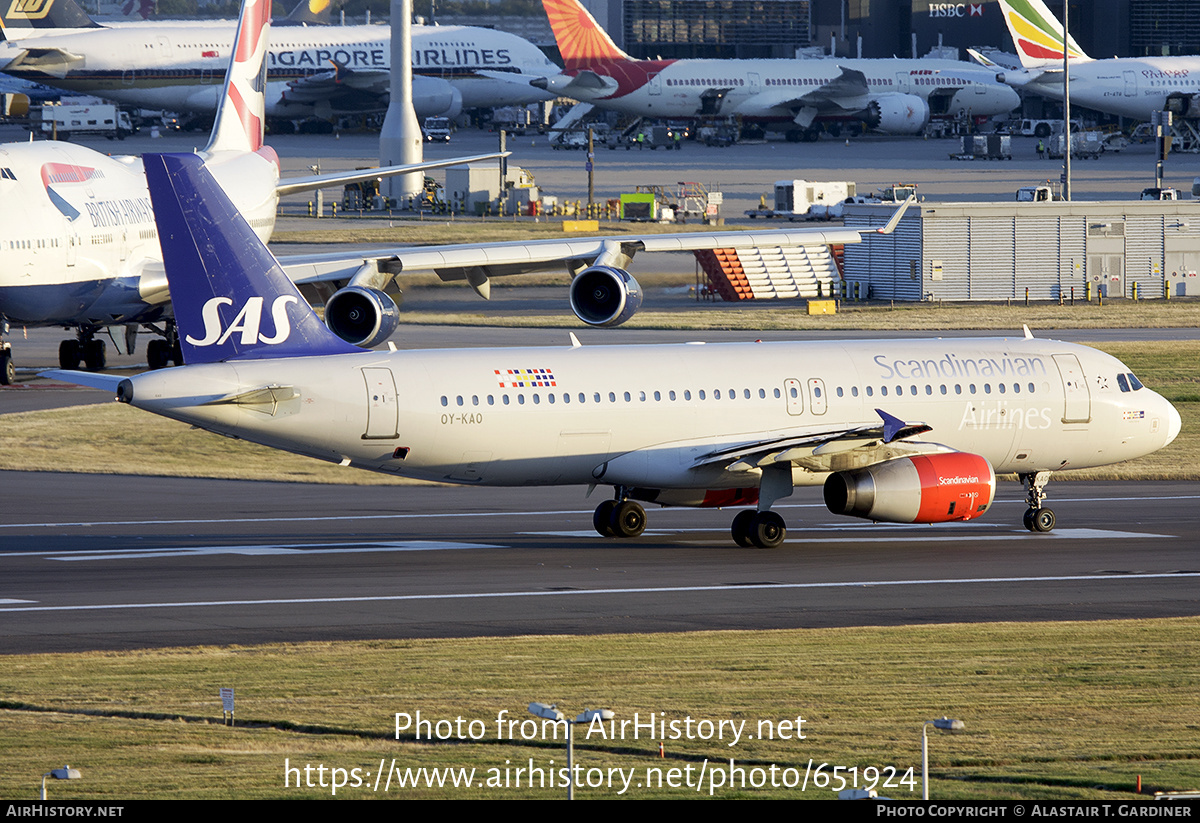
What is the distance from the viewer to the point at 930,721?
17.2 meters

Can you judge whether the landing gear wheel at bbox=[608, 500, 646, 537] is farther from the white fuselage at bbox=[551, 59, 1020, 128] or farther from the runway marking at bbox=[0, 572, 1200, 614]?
the white fuselage at bbox=[551, 59, 1020, 128]

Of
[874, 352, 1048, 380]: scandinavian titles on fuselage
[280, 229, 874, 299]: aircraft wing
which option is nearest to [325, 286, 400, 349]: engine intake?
[280, 229, 874, 299]: aircraft wing

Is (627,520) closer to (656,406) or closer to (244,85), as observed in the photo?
(656,406)

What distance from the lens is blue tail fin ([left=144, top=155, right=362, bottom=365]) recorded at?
28531 millimetres

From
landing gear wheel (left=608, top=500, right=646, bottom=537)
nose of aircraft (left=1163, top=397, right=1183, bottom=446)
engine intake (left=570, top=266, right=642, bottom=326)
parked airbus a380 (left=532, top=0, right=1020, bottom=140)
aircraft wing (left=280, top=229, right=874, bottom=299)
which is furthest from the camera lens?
parked airbus a380 (left=532, top=0, right=1020, bottom=140)

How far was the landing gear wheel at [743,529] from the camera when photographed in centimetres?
3114

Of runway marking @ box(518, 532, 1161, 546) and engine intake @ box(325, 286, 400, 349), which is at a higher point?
engine intake @ box(325, 286, 400, 349)

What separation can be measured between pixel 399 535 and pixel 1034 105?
5642 inches

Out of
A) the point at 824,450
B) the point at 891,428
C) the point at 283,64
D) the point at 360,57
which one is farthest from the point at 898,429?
the point at 283,64

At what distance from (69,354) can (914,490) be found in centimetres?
3156

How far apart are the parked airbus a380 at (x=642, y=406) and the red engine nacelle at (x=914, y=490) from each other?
40 millimetres

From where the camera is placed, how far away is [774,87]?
5733 inches

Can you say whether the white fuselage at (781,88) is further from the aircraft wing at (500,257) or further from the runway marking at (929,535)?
the runway marking at (929,535)

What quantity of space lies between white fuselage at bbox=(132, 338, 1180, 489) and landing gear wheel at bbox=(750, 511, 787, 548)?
0.77 metres
